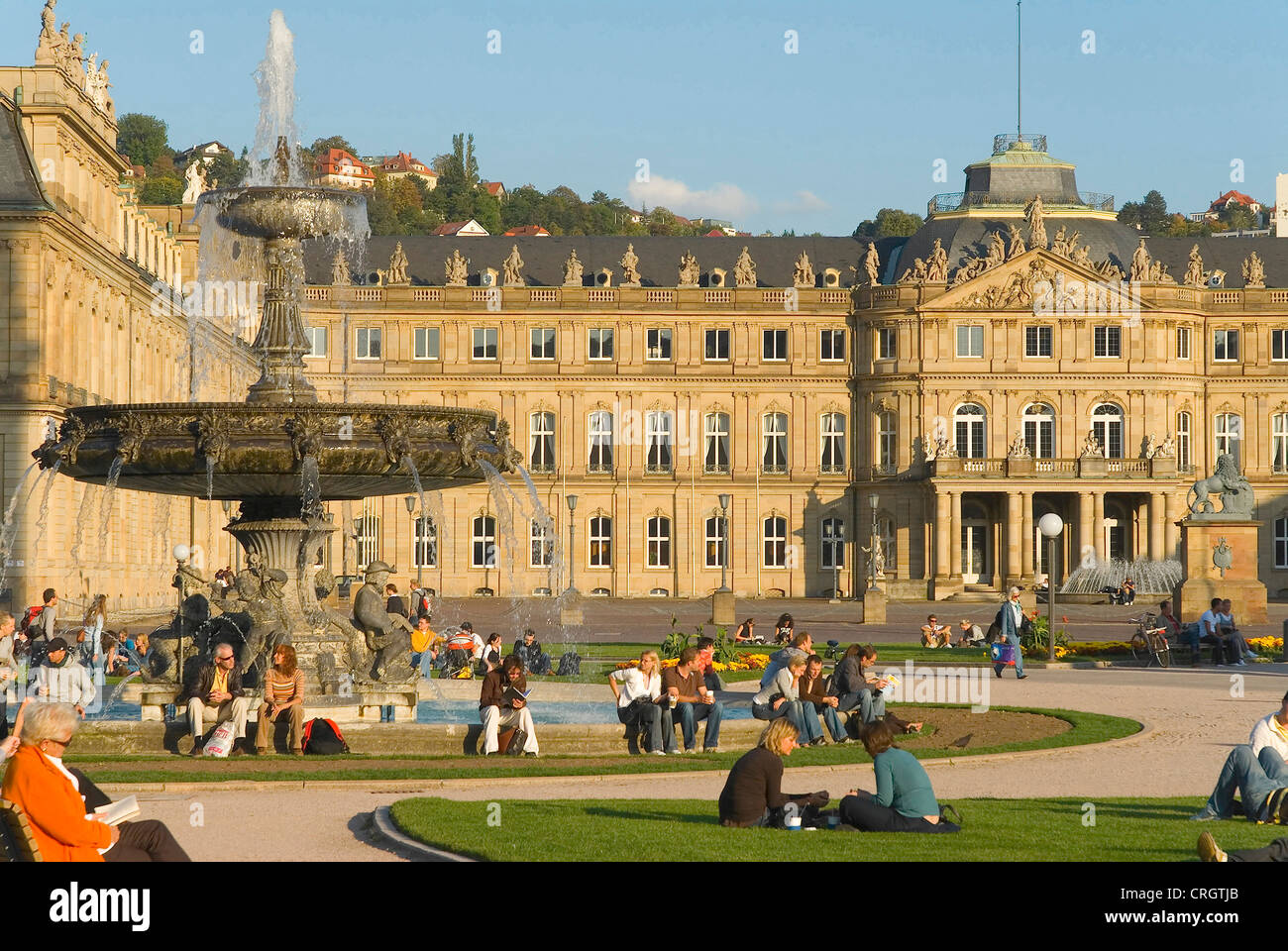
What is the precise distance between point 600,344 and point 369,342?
10.5m

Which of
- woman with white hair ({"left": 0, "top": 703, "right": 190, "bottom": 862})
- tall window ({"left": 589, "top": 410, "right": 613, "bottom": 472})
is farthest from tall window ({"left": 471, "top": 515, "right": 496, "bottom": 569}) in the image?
woman with white hair ({"left": 0, "top": 703, "right": 190, "bottom": 862})

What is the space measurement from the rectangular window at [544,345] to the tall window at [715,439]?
7645 millimetres

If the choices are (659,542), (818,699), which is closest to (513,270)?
(659,542)

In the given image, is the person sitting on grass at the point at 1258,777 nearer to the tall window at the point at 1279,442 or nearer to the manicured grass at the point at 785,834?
the manicured grass at the point at 785,834

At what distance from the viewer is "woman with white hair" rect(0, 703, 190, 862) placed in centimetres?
1184

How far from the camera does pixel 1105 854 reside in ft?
47.7

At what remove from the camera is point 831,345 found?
8856 centimetres

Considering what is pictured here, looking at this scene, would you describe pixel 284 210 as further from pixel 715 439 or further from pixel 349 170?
pixel 349 170

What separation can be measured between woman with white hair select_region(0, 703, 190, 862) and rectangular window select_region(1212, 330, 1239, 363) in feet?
268

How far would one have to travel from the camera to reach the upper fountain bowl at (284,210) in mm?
24125

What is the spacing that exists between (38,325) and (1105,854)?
48282 mm

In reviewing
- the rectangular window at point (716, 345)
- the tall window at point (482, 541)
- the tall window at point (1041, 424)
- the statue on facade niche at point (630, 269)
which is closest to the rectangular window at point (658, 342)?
the rectangular window at point (716, 345)

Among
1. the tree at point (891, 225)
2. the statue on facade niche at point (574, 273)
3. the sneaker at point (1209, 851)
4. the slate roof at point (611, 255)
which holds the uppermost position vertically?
the tree at point (891, 225)

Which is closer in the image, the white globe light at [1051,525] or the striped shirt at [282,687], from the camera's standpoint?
the striped shirt at [282,687]
